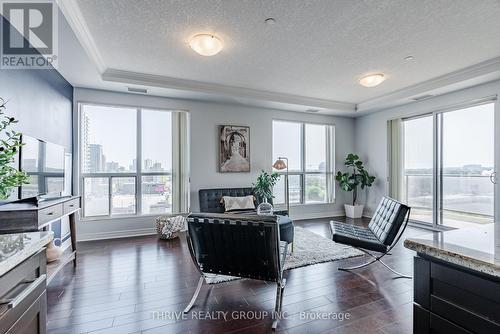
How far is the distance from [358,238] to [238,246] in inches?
64.3

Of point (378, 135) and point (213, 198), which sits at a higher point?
point (378, 135)

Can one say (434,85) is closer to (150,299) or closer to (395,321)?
(395,321)

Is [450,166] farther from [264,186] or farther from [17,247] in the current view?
[17,247]

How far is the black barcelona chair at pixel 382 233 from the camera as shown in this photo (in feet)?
9.07

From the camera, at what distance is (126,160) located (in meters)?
4.56

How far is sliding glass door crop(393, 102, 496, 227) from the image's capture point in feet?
13.5

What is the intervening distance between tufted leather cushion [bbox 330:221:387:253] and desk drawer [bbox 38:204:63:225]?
9.83 ft

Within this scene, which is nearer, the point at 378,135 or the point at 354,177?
the point at 378,135

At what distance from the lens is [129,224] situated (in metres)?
4.50

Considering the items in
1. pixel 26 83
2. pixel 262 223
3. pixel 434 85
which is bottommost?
pixel 262 223

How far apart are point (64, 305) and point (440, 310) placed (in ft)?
9.24

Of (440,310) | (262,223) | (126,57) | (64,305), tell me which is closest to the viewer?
(440,310)

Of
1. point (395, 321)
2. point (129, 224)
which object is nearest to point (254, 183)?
point (129, 224)

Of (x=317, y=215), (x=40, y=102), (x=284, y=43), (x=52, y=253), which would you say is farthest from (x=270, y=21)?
(x=317, y=215)
